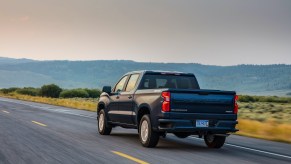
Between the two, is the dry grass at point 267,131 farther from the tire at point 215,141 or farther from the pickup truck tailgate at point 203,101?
the pickup truck tailgate at point 203,101

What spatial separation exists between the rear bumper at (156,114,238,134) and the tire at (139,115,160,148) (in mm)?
340

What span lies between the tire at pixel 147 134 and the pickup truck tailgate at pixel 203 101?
0.80 metres

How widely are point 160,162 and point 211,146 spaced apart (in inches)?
155

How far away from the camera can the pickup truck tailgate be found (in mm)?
11891

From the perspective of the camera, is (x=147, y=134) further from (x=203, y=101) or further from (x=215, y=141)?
(x=215, y=141)

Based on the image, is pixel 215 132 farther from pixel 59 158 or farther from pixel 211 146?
pixel 59 158

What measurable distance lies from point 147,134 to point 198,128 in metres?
1.26

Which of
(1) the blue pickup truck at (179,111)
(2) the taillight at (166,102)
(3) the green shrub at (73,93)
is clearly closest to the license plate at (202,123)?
(1) the blue pickup truck at (179,111)

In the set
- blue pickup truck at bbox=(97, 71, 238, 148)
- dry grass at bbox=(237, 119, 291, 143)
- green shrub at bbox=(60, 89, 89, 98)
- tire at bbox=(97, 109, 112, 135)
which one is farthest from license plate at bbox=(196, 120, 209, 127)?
green shrub at bbox=(60, 89, 89, 98)

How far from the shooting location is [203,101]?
12086 mm

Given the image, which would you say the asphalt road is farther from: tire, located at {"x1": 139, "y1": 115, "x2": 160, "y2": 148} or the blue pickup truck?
the blue pickup truck

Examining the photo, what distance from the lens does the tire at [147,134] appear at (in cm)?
1221

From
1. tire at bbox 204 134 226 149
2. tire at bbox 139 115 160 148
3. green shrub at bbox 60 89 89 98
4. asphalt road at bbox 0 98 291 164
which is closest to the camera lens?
asphalt road at bbox 0 98 291 164

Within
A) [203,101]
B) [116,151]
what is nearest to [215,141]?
[203,101]
